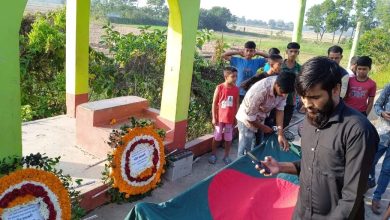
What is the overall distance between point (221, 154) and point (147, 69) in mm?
2725

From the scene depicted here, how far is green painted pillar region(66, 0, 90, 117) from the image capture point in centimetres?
572

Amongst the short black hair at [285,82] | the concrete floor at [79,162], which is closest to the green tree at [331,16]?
the concrete floor at [79,162]

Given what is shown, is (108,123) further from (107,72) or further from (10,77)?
(107,72)

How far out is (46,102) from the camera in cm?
689

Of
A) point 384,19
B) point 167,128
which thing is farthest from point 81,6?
point 384,19

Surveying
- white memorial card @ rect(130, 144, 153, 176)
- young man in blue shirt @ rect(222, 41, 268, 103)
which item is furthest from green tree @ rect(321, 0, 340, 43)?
white memorial card @ rect(130, 144, 153, 176)

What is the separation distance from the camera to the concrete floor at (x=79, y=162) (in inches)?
165

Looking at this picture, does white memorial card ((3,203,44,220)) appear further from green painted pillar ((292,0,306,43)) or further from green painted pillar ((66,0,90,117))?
green painted pillar ((292,0,306,43))

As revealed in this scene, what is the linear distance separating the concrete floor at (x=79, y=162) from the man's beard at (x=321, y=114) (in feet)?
8.81

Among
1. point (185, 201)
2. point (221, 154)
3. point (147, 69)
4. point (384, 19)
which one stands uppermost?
point (384, 19)

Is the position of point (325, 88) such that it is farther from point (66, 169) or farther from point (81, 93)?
point (81, 93)

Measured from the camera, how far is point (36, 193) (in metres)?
Answer: 3.15

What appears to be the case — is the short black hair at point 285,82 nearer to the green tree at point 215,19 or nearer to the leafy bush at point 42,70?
the leafy bush at point 42,70

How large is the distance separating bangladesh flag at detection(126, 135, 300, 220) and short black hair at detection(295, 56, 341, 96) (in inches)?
66.3
